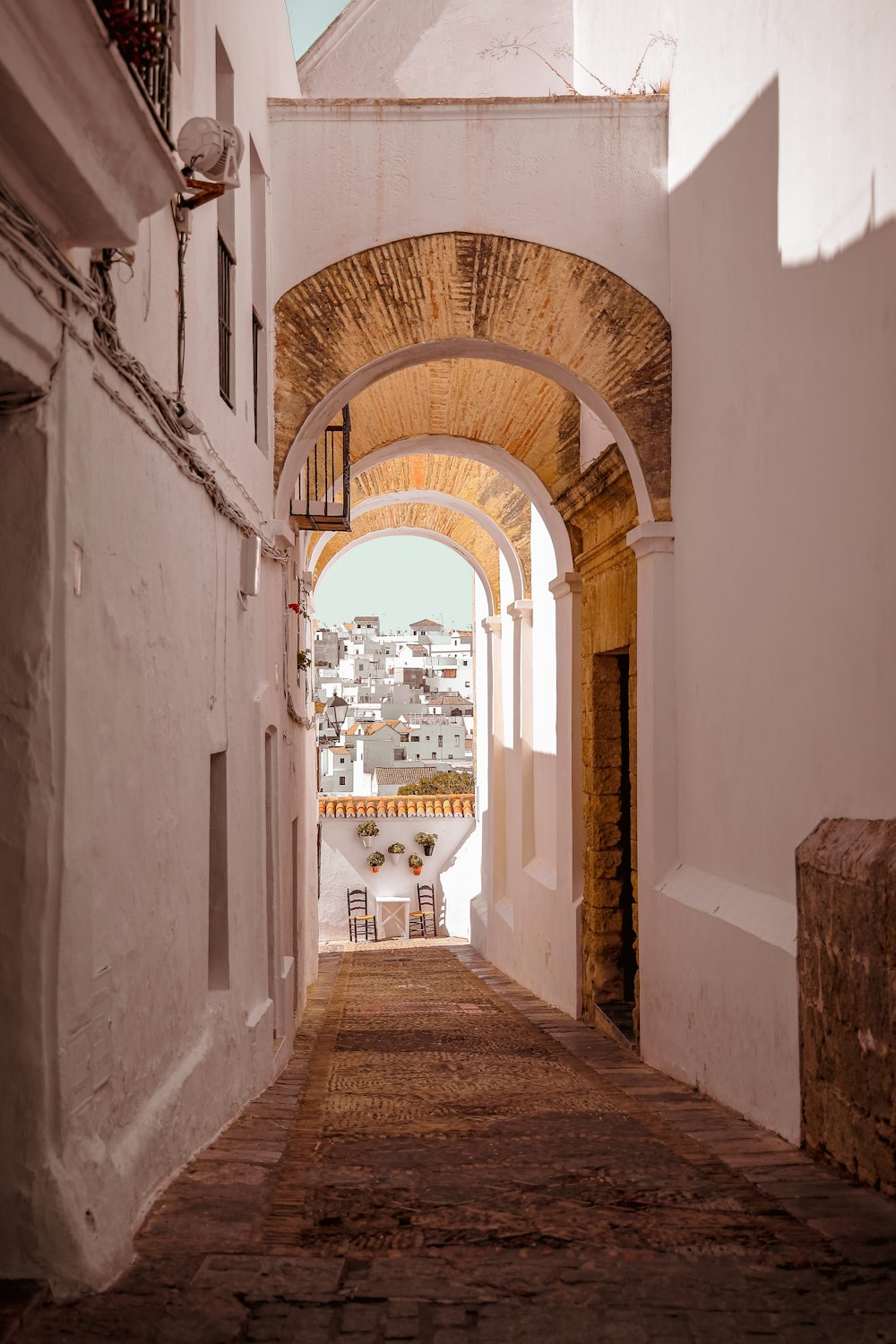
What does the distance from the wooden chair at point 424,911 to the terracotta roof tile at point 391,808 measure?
1429mm

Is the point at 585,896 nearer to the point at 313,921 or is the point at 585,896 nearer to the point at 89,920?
the point at 313,921

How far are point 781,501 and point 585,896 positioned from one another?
16.5 ft

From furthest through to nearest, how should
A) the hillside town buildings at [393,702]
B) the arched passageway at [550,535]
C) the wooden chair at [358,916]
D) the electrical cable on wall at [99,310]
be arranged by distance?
the hillside town buildings at [393,702] < the wooden chair at [358,916] < the arched passageway at [550,535] < the electrical cable on wall at [99,310]

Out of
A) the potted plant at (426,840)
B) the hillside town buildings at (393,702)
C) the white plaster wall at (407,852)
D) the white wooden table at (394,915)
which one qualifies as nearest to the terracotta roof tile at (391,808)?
Answer: the white plaster wall at (407,852)

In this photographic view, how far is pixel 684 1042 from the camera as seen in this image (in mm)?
6859

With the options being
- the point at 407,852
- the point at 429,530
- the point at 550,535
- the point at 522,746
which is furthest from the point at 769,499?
the point at 407,852

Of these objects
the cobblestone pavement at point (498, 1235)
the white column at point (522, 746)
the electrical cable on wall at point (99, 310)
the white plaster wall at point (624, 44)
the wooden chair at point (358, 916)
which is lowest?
the wooden chair at point (358, 916)

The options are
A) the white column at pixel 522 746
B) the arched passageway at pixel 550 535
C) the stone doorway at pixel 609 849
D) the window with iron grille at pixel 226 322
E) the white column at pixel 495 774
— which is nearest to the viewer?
the window with iron grille at pixel 226 322

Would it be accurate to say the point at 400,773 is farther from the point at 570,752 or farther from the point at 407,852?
the point at 570,752

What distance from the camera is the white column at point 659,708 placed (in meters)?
7.49

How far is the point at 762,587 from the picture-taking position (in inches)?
231

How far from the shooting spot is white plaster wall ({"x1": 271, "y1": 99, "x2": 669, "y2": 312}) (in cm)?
775

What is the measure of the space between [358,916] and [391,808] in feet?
7.47

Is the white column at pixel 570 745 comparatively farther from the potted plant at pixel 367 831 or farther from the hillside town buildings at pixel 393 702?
the potted plant at pixel 367 831
